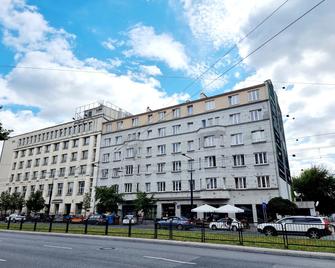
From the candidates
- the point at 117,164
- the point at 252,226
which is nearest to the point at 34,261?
the point at 252,226

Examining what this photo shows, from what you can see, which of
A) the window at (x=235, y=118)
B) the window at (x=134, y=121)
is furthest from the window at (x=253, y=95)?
the window at (x=134, y=121)

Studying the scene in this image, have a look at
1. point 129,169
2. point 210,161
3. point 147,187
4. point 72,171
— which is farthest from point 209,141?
point 72,171

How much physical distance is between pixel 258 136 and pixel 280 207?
419 inches

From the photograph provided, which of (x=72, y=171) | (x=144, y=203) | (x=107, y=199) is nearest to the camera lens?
(x=144, y=203)

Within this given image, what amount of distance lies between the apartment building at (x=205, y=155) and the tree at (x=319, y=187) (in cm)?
1149

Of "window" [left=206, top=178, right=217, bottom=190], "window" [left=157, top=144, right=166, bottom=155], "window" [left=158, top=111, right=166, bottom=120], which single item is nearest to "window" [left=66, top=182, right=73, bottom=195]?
"window" [left=157, top=144, right=166, bottom=155]

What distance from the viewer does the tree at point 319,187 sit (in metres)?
51.0

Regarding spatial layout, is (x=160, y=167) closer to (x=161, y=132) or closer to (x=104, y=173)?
(x=161, y=132)

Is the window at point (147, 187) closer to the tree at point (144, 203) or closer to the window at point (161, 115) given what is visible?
the tree at point (144, 203)

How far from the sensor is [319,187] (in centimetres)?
5097

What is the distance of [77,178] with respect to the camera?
5597 centimetres

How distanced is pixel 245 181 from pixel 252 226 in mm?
15746

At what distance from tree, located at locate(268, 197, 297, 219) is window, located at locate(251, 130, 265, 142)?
8.81 metres

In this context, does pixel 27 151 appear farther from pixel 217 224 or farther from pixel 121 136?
pixel 217 224
